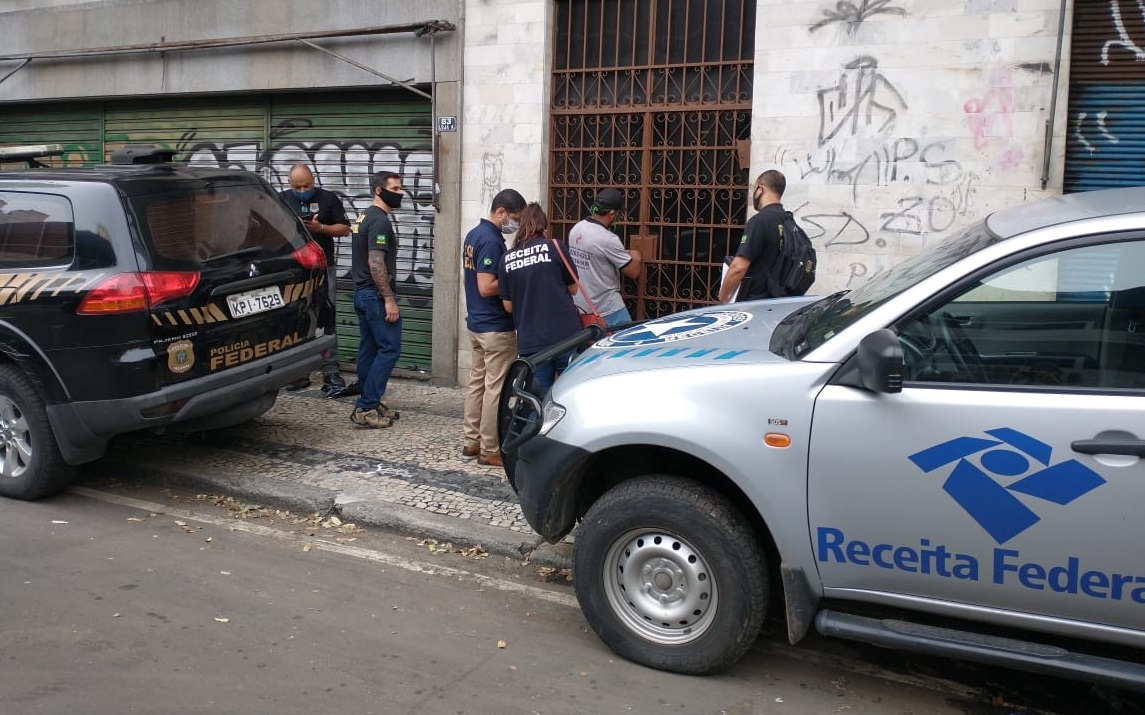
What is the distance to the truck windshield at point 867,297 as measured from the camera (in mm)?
3816

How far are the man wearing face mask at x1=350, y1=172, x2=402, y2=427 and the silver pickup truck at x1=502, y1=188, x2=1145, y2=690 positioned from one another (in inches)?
143

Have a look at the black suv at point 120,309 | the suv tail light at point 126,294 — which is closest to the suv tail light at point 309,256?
the black suv at point 120,309

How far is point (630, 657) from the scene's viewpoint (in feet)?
13.7

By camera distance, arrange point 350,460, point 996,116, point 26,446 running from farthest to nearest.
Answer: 1. point 996,116
2. point 350,460
3. point 26,446

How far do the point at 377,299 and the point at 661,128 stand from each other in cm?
278

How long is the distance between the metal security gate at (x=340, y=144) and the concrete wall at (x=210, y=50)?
0.91 ft

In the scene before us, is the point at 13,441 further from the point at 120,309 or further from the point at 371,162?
the point at 371,162

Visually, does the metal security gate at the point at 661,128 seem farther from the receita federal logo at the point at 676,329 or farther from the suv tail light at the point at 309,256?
the receita federal logo at the point at 676,329

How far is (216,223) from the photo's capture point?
6297 millimetres

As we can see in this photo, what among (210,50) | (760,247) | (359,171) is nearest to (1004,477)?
(760,247)

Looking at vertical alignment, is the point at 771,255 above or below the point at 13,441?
above

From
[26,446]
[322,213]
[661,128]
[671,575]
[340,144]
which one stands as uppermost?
[661,128]

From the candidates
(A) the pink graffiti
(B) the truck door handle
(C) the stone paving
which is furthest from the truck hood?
(A) the pink graffiti

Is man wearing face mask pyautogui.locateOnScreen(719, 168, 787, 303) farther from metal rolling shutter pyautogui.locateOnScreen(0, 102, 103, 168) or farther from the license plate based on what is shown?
metal rolling shutter pyautogui.locateOnScreen(0, 102, 103, 168)
